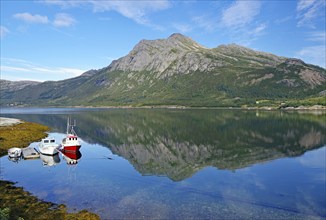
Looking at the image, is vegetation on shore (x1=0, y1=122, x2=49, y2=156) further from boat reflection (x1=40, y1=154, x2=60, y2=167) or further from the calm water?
boat reflection (x1=40, y1=154, x2=60, y2=167)

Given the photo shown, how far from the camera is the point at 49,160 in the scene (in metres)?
→ 80.4

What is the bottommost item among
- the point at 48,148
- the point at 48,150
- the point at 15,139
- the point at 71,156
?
the point at 71,156

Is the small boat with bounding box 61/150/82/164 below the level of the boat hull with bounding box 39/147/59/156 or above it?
below

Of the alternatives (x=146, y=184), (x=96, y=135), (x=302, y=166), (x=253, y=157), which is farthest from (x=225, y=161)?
(x=96, y=135)

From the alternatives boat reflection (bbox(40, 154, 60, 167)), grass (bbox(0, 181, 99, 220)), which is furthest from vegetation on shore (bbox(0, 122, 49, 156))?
grass (bbox(0, 181, 99, 220))

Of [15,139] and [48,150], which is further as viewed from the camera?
[15,139]

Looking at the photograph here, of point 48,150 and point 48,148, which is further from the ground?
point 48,148

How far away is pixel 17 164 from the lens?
245ft

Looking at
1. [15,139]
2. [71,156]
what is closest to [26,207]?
[71,156]

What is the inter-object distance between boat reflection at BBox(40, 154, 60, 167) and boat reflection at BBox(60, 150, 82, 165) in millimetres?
2336

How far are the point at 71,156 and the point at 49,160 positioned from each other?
25.8ft

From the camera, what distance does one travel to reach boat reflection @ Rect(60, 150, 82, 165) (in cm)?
8132

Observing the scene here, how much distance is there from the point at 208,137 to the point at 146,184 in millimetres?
66830

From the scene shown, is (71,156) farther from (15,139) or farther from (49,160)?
(15,139)
